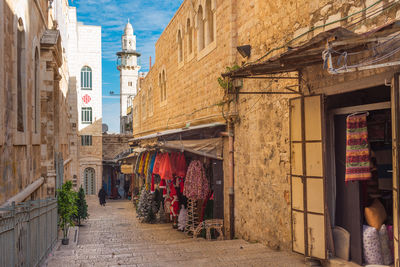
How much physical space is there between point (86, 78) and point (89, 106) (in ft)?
7.77

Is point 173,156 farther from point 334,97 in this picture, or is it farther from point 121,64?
point 121,64

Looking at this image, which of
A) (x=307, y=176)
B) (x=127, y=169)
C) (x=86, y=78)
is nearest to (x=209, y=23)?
(x=307, y=176)

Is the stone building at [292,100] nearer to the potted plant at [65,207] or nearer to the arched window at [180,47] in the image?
the arched window at [180,47]

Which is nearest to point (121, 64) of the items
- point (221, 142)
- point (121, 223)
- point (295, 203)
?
point (121, 223)

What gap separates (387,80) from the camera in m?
4.67

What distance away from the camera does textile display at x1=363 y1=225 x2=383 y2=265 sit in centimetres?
534

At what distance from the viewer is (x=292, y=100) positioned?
6.27 metres

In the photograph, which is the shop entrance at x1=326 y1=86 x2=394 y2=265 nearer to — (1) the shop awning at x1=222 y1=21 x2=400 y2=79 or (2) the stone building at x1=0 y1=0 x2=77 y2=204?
(1) the shop awning at x1=222 y1=21 x2=400 y2=79

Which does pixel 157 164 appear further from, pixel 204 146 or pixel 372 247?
pixel 372 247

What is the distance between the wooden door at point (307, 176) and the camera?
18.9 feet

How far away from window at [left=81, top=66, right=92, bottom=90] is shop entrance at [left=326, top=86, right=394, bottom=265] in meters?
30.5

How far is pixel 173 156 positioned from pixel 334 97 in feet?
19.9

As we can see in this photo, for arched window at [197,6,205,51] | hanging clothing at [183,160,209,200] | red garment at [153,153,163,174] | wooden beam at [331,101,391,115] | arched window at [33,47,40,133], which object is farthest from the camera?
arched window at [197,6,205,51]

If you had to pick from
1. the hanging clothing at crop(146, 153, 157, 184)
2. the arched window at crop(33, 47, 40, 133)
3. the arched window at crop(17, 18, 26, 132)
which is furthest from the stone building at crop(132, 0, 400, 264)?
the arched window at crop(33, 47, 40, 133)
